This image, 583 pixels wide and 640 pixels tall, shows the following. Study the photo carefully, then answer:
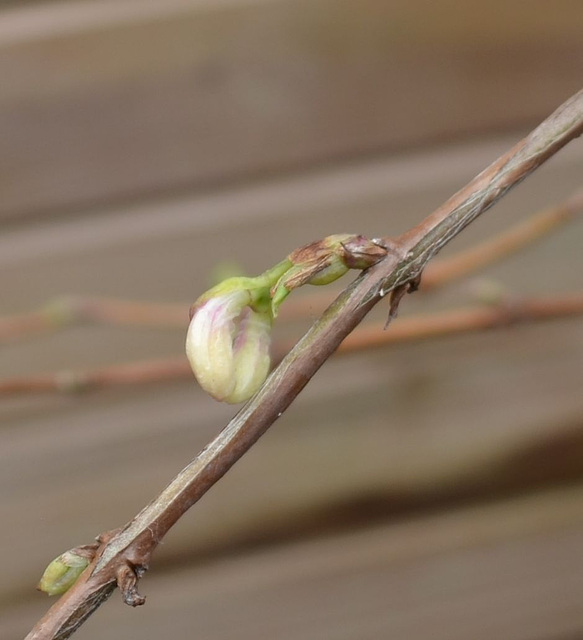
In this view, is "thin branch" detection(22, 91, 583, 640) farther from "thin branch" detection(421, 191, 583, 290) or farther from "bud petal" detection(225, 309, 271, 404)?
"thin branch" detection(421, 191, 583, 290)

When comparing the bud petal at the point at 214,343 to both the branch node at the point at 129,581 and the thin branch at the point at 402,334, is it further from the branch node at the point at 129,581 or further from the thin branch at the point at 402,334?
the thin branch at the point at 402,334

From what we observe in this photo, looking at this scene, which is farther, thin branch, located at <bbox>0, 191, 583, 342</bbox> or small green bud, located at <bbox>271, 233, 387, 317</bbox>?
A: thin branch, located at <bbox>0, 191, 583, 342</bbox>

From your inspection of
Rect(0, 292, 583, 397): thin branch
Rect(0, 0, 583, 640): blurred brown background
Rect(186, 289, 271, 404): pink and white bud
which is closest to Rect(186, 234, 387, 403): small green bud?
Rect(186, 289, 271, 404): pink and white bud

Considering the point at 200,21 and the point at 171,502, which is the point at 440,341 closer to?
the point at 200,21

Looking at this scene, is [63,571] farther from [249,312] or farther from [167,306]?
[167,306]

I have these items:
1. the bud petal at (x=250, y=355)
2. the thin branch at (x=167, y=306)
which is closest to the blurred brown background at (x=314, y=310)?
the thin branch at (x=167, y=306)

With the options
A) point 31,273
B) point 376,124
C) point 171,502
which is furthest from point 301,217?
point 171,502
